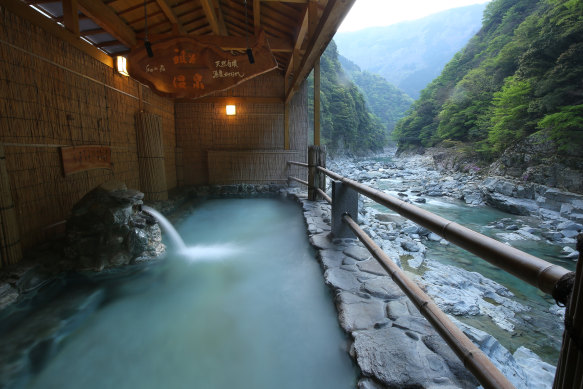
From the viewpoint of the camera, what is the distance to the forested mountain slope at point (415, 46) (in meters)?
102

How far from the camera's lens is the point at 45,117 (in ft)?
10.3

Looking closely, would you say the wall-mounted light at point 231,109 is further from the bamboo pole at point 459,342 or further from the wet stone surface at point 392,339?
the bamboo pole at point 459,342

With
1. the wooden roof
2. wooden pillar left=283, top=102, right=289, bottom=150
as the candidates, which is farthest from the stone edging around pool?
wooden pillar left=283, top=102, right=289, bottom=150

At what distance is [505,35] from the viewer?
19719mm

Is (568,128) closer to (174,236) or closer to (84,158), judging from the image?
(174,236)

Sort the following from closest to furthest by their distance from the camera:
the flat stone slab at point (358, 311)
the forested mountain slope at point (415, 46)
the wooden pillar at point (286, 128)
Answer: the flat stone slab at point (358, 311), the wooden pillar at point (286, 128), the forested mountain slope at point (415, 46)

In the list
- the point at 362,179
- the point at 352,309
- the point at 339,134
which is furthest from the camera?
the point at 339,134

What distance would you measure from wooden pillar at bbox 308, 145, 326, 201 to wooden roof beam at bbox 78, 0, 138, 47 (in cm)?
358

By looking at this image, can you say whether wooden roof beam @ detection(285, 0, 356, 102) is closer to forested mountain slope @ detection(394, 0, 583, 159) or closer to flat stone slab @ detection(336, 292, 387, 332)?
flat stone slab @ detection(336, 292, 387, 332)

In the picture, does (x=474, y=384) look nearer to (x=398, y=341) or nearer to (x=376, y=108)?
(x=398, y=341)

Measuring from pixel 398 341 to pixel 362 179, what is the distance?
47.4 ft

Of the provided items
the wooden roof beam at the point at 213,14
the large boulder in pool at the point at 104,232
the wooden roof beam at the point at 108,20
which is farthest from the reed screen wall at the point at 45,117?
the wooden roof beam at the point at 213,14

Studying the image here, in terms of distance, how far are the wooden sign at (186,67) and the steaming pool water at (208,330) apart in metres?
2.18

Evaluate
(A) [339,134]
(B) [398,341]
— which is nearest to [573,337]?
(B) [398,341]
